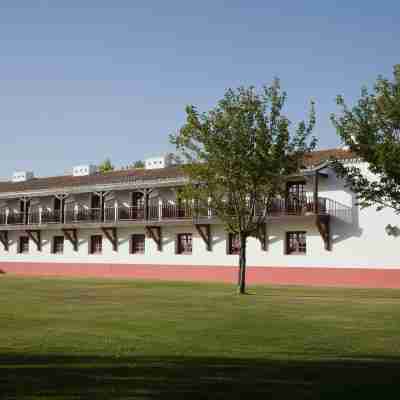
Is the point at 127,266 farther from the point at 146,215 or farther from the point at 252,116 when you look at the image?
the point at 252,116

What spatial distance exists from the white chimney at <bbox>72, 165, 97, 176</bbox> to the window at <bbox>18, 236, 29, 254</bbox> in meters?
6.34

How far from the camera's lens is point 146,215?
127 ft

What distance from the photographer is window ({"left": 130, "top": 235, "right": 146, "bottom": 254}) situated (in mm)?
40531

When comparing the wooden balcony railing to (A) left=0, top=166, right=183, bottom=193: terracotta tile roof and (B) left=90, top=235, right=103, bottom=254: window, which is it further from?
(A) left=0, top=166, right=183, bottom=193: terracotta tile roof

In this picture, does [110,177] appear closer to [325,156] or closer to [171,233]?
[171,233]

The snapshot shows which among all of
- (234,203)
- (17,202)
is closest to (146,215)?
(17,202)

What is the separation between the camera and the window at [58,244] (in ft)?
146

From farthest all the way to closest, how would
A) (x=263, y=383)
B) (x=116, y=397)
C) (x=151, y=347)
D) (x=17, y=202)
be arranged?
(x=17, y=202) → (x=151, y=347) → (x=263, y=383) → (x=116, y=397)

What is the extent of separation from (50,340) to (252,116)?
1409 cm

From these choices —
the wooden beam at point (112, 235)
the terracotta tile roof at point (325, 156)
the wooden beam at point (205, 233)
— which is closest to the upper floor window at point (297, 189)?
the terracotta tile roof at point (325, 156)

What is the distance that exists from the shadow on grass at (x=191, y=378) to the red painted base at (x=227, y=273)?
24.2m

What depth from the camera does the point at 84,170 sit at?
48.6 m

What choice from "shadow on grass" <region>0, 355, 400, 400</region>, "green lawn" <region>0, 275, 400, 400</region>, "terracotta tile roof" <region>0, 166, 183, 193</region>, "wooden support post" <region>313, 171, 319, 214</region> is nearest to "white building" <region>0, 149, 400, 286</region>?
"wooden support post" <region>313, 171, 319, 214</region>

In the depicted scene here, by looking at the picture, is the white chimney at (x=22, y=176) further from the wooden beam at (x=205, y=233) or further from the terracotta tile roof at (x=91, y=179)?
the wooden beam at (x=205, y=233)
